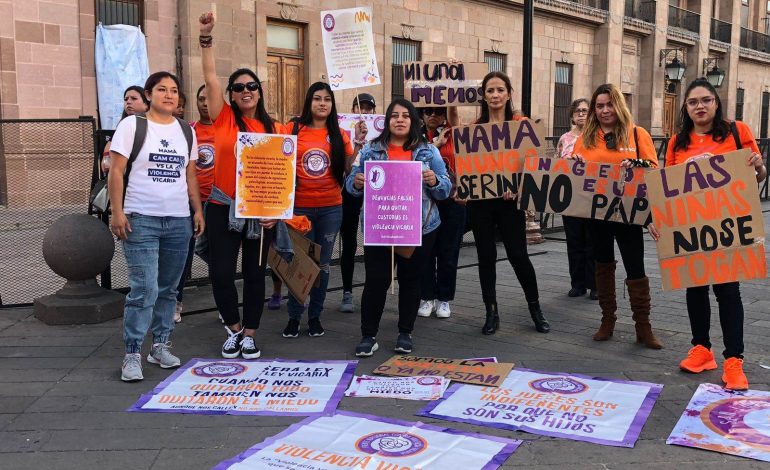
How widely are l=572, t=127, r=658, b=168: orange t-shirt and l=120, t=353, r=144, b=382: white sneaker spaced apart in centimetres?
338

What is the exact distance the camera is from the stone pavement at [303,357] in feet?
11.0

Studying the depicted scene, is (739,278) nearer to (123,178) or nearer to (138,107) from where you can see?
(123,178)

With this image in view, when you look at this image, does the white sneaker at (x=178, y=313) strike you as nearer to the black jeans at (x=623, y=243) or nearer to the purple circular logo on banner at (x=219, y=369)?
the purple circular logo on banner at (x=219, y=369)

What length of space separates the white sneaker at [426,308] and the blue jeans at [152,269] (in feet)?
7.42

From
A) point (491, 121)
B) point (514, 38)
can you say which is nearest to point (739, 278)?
point (491, 121)

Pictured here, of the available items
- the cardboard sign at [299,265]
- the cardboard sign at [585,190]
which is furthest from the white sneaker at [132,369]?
the cardboard sign at [585,190]

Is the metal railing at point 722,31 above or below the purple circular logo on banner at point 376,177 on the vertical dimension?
above

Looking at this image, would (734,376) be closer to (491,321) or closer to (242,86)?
(491,321)

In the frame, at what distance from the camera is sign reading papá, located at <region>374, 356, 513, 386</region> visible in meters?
4.44

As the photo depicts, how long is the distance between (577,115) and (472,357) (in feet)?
9.78

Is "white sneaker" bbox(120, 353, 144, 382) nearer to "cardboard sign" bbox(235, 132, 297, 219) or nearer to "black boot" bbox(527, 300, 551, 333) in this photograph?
"cardboard sign" bbox(235, 132, 297, 219)

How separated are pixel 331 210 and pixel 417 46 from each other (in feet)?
45.7

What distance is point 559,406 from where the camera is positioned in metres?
3.96

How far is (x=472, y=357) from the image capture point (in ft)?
16.3
